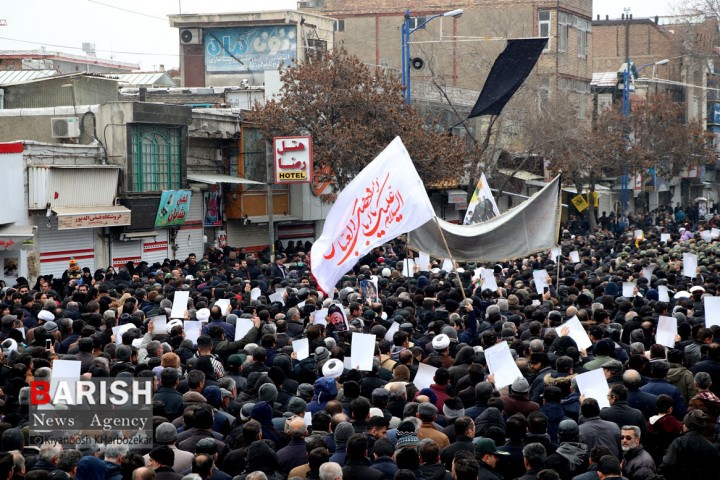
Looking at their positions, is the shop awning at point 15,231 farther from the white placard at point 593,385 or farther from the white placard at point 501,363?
the white placard at point 593,385

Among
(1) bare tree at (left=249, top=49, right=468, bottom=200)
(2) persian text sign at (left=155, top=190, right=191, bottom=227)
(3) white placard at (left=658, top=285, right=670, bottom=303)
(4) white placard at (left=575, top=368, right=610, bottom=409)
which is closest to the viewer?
(4) white placard at (left=575, top=368, right=610, bottom=409)

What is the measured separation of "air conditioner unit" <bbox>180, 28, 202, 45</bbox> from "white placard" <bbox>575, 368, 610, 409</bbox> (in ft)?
123

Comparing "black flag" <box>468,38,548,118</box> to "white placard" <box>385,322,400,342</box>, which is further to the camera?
"black flag" <box>468,38,548,118</box>

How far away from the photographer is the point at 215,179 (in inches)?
1193

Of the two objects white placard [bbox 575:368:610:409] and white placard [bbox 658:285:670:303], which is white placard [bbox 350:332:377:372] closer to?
white placard [bbox 575:368:610:409]

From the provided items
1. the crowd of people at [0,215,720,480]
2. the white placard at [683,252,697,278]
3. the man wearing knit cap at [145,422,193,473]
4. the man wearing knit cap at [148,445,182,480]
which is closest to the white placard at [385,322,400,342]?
the crowd of people at [0,215,720,480]

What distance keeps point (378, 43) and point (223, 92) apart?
18.2 meters

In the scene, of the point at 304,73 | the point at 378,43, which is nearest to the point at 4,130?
the point at 304,73

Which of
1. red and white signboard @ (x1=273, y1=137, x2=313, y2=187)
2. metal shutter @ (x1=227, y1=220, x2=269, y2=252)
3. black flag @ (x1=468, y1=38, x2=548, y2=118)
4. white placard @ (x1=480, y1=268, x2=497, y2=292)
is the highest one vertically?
black flag @ (x1=468, y1=38, x2=548, y2=118)

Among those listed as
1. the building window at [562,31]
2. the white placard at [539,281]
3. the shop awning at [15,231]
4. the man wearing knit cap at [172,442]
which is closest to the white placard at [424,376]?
the man wearing knit cap at [172,442]

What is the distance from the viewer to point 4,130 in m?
28.3

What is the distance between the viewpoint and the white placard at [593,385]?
29.9 ft

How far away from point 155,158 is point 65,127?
2405 mm

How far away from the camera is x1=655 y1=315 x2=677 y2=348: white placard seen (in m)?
11.4
